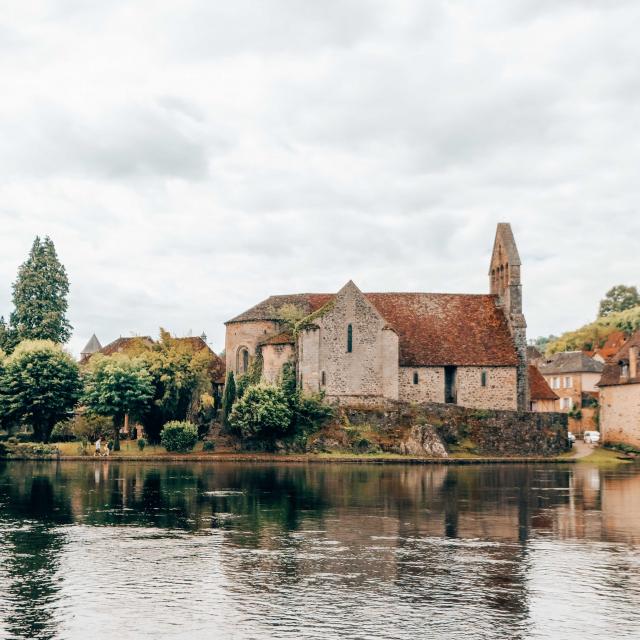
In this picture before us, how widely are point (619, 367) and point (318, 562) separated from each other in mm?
63610

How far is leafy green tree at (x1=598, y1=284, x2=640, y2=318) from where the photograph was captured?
160 meters

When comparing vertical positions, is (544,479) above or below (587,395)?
below

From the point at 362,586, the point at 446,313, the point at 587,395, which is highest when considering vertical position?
the point at 446,313

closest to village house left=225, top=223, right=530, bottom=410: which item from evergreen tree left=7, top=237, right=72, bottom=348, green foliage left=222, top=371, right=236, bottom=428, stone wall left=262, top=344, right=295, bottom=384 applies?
stone wall left=262, top=344, right=295, bottom=384

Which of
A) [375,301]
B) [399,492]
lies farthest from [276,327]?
[399,492]

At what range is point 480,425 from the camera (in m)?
75.2

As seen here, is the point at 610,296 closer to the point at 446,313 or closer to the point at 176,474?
the point at 446,313

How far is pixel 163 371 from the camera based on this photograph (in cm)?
7656

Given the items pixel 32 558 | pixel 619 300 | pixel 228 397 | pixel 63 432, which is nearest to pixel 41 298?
pixel 63 432

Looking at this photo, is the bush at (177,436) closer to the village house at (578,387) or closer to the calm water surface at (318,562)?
the calm water surface at (318,562)

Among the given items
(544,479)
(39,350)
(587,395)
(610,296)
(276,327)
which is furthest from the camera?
(610,296)

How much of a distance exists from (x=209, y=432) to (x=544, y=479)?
102 feet

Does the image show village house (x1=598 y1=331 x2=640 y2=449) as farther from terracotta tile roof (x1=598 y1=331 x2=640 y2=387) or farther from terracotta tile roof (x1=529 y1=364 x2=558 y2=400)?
terracotta tile roof (x1=529 y1=364 x2=558 y2=400)

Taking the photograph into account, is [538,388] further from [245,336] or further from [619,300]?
[619,300]
